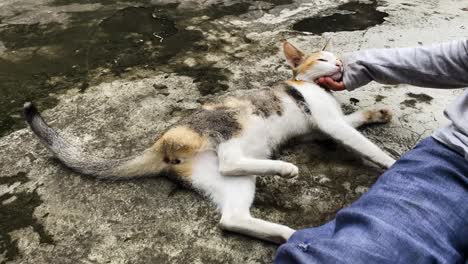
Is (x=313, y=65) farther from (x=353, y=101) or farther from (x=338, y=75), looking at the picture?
(x=353, y=101)

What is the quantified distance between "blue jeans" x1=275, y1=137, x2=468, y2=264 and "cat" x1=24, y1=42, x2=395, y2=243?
47 cm

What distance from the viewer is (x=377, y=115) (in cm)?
297

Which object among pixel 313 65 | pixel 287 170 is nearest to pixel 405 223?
pixel 287 170

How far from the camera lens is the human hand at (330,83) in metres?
2.87

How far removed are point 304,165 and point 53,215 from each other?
58.2 inches

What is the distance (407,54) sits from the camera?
237 cm

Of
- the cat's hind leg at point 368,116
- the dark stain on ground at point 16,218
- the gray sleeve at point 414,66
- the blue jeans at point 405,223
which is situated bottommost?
the dark stain on ground at point 16,218

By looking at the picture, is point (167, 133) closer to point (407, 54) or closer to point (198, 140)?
point (198, 140)

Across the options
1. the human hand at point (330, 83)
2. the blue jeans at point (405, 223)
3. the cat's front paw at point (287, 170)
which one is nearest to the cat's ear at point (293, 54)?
the human hand at point (330, 83)

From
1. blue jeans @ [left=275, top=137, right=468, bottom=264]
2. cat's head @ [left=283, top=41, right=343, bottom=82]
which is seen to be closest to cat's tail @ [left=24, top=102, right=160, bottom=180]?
blue jeans @ [left=275, top=137, right=468, bottom=264]

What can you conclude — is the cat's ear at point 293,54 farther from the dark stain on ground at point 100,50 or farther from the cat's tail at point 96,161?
the cat's tail at point 96,161

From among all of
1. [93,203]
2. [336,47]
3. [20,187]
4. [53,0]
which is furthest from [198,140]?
[53,0]

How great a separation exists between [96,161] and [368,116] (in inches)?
70.1

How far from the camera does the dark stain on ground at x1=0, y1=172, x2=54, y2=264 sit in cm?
223
